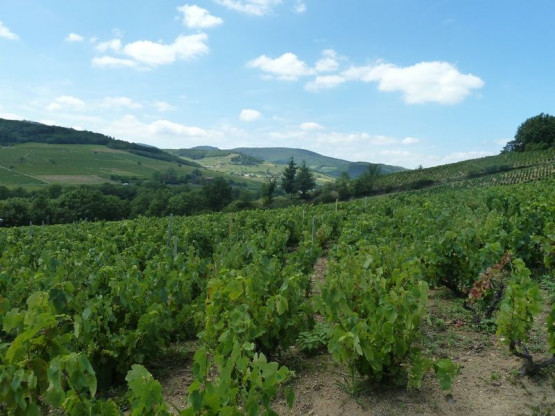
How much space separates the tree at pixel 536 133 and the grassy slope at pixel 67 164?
8173cm

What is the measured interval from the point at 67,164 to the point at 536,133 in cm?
10068

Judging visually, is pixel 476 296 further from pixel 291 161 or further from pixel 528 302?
pixel 291 161

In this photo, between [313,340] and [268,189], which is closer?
[313,340]

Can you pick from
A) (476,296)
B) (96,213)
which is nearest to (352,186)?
(96,213)

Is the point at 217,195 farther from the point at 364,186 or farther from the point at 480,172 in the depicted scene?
the point at 480,172

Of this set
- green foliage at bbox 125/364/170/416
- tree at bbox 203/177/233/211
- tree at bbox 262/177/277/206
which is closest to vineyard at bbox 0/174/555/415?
green foliage at bbox 125/364/170/416

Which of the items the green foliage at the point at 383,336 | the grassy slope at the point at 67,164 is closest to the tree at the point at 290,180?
the grassy slope at the point at 67,164

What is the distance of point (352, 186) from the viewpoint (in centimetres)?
5803

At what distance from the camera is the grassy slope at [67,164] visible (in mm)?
85438

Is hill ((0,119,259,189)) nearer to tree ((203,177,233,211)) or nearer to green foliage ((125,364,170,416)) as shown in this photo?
tree ((203,177,233,211))

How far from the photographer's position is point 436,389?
421cm

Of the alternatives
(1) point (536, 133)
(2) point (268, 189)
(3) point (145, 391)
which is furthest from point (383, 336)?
(1) point (536, 133)

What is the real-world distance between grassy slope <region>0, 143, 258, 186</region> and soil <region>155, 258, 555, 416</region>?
88530 mm

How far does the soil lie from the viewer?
12.8 feet
